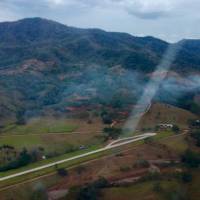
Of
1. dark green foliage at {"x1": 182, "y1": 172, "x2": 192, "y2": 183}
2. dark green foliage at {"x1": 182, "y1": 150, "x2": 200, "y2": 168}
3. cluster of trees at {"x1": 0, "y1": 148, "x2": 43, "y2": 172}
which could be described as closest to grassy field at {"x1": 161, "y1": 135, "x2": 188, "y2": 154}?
dark green foliage at {"x1": 182, "y1": 150, "x2": 200, "y2": 168}

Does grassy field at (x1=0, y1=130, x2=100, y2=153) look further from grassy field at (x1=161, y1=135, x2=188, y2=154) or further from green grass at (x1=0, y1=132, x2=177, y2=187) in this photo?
grassy field at (x1=161, y1=135, x2=188, y2=154)

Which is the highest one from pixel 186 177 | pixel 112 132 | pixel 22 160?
pixel 112 132

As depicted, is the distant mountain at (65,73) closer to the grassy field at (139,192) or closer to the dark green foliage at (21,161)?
the dark green foliage at (21,161)

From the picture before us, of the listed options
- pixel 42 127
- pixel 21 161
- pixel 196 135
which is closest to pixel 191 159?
pixel 196 135

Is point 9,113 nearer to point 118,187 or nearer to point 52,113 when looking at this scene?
point 52,113

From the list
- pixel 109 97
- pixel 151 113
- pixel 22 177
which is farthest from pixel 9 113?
pixel 22 177

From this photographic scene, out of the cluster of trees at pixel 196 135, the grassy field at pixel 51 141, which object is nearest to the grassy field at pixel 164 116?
the cluster of trees at pixel 196 135

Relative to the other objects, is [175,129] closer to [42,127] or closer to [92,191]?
[42,127]

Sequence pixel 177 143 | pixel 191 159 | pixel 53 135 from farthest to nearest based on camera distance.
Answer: pixel 53 135 → pixel 177 143 → pixel 191 159
